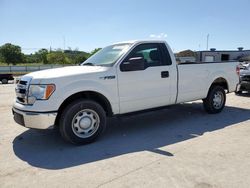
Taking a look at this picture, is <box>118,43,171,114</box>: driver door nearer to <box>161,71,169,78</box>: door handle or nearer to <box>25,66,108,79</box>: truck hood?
<box>161,71,169,78</box>: door handle

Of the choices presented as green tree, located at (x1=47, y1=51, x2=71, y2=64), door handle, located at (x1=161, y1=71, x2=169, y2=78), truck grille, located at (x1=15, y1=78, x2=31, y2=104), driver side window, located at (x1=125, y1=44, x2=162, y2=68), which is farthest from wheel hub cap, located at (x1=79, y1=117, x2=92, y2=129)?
green tree, located at (x1=47, y1=51, x2=71, y2=64)

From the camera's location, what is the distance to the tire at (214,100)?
7.35 metres

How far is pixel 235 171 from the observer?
12.4ft

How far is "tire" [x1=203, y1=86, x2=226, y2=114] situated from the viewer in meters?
7.35

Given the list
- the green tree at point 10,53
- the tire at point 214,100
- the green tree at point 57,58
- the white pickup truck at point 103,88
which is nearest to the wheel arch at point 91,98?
the white pickup truck at point 103,88

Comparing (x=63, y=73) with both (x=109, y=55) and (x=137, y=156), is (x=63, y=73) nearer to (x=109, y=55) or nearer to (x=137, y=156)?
(x=109, y=55)

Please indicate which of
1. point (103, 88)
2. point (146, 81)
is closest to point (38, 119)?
point (103, 88)

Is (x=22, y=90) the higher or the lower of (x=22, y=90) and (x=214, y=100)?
the higher

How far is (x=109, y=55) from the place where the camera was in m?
5.85

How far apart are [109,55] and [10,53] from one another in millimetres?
94399

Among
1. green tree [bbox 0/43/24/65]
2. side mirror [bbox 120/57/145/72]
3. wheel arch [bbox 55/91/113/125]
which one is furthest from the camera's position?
green tree [bbox 0/43/24/65]

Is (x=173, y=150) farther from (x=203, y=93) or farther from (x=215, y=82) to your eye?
(x=215, y=82)

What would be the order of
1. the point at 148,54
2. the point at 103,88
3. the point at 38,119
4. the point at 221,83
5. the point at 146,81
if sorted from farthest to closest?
the point at 221,83
the point at 148,54
the point at 146,81
the point at 103,88
the point at 38,119

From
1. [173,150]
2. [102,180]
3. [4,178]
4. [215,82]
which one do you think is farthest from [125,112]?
[215,82]
